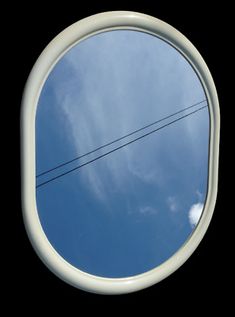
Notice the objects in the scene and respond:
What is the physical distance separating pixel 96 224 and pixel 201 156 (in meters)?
0.76

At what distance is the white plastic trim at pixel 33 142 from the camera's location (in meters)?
2.54

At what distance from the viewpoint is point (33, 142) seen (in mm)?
2557

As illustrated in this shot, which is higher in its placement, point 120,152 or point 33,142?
point 33,142

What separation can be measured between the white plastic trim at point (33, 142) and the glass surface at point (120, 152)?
0.13 feet

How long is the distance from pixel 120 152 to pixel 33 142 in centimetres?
50

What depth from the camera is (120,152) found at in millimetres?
2725

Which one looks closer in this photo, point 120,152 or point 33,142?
point 33,142

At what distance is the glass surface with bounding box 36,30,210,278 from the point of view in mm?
2619

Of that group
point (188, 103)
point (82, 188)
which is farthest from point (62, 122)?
point (188, 103)

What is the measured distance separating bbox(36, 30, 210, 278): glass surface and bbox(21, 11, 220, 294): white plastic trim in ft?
0.13

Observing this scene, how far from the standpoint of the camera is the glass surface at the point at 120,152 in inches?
103

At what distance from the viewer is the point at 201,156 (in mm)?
2920

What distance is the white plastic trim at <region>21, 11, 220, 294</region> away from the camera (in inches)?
100

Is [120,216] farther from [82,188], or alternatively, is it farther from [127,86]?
[127,86]
